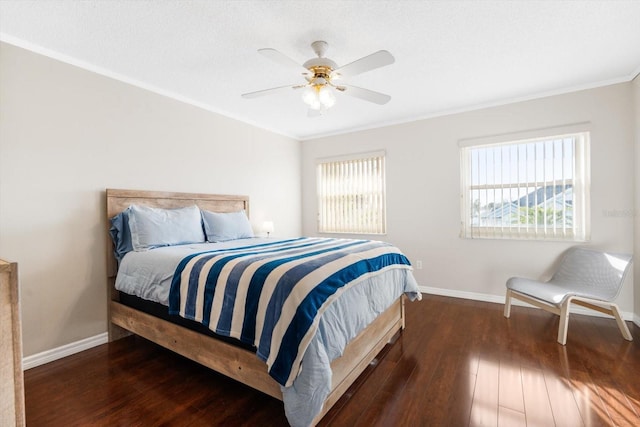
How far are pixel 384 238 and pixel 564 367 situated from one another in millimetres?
2554

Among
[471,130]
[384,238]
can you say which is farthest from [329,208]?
[471,130]

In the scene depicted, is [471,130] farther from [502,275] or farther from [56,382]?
[56,382]

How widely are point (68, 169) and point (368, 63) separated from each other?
2.58 m

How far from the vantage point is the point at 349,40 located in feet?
7.26

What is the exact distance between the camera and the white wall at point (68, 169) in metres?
2.17

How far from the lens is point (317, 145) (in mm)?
5043

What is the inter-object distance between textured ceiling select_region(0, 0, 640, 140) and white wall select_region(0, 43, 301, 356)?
22cm

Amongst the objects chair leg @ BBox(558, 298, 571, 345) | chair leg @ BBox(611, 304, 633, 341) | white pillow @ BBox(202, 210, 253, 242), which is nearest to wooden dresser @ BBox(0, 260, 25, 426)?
white pillow @ BBox(202, 210, 253, 242)

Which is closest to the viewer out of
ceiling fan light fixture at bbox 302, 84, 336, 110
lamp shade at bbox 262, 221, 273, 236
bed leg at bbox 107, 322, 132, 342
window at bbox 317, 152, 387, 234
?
ceiling fan light fixture at bbox 302, 84, 336, 110

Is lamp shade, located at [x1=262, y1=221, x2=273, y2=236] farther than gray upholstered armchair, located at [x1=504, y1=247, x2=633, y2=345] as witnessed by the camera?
Yes

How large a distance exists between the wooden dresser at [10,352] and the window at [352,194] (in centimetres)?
391

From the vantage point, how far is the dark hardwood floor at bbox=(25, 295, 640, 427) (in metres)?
1.61

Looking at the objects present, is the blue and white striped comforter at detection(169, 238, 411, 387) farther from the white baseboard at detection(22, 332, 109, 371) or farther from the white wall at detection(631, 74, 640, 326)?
the white wall at detection(631, 74, 640, 326)

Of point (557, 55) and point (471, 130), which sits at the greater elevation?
point (557, 55)
